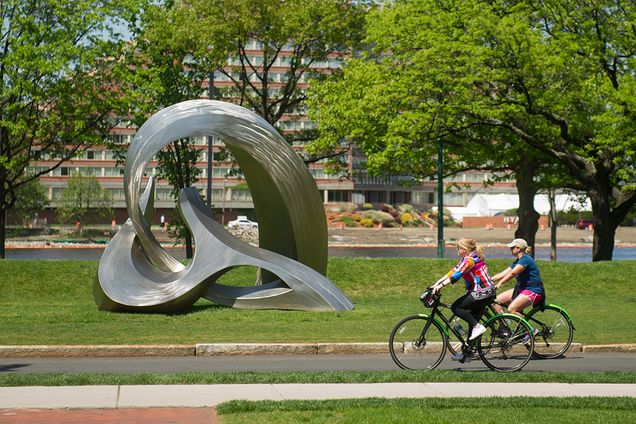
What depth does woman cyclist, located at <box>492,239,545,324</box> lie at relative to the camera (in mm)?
14812

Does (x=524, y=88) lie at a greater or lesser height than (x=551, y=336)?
greater

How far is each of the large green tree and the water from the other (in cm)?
1773

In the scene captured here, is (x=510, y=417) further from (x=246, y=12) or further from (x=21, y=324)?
(x=246, y=12)

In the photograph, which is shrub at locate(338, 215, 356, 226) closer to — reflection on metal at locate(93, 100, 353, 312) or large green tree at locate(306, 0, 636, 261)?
large green tree at locate(306, 0, 636, 261)

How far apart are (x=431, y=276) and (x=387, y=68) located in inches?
444

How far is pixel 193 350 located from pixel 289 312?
14.7 feet

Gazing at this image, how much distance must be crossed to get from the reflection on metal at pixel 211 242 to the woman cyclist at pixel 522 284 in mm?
5498

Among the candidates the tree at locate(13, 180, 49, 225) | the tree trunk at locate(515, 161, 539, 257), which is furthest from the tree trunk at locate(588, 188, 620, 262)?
the tree at locate(13, 180, 49, 225)

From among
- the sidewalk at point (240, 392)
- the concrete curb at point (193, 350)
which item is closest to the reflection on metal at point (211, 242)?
the concrete curb at point (193, 350)

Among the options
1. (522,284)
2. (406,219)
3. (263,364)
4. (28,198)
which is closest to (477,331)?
(522,284)

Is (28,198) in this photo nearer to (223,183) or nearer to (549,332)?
(223,183)

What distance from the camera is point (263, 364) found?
14562mm

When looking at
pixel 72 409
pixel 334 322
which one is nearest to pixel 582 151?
pixel 334 322

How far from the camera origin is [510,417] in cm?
972
